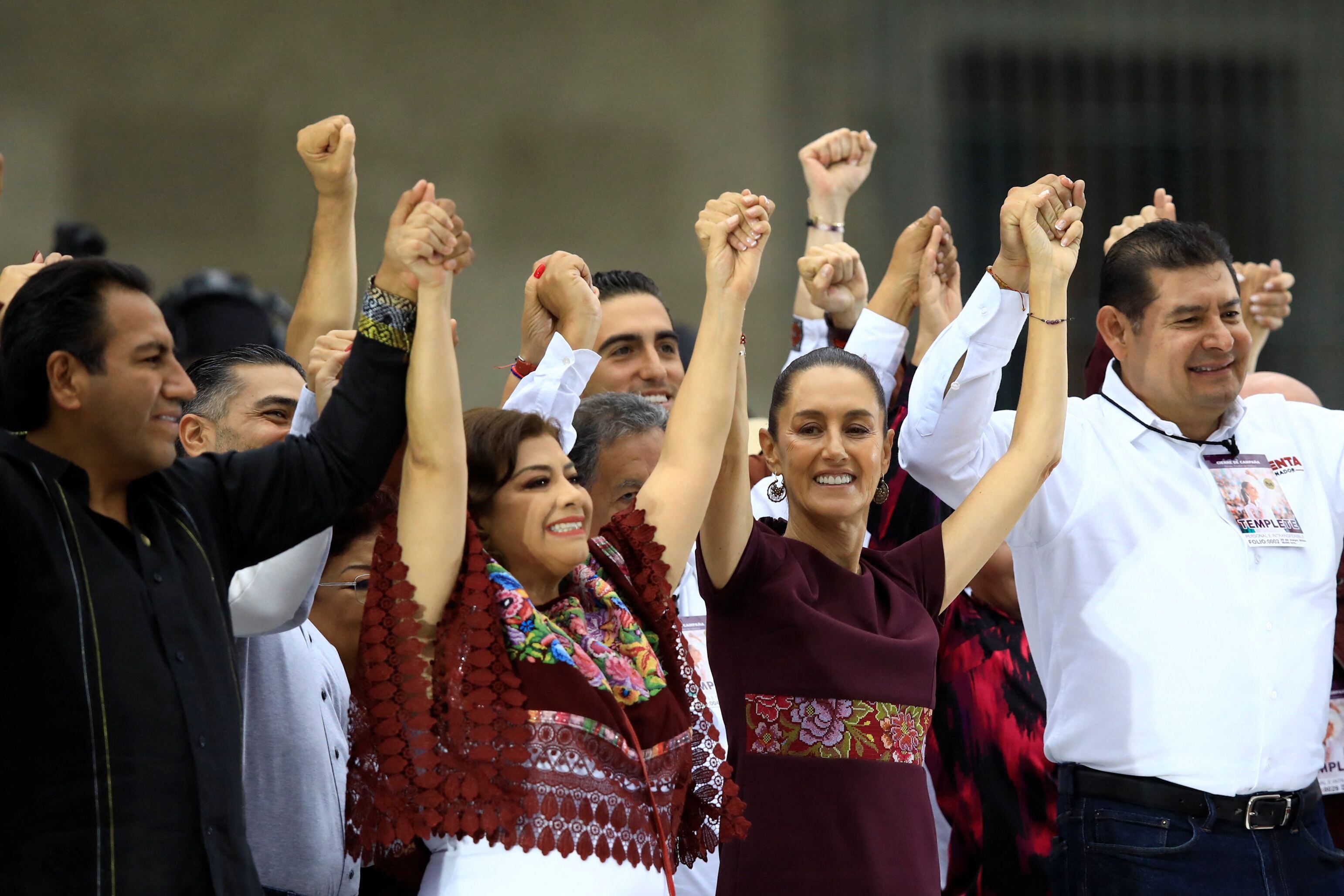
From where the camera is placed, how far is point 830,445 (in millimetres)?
2527

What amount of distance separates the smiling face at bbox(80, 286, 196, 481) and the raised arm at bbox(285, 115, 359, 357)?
1055 mm

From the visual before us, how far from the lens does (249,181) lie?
520 cm

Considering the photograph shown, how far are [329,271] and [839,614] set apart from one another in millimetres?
1172

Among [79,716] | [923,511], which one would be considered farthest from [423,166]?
[79,716]

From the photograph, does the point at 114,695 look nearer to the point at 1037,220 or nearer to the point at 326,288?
the point at 326,288

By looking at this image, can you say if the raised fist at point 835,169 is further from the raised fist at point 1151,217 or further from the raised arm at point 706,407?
the raised arm at point 706,407

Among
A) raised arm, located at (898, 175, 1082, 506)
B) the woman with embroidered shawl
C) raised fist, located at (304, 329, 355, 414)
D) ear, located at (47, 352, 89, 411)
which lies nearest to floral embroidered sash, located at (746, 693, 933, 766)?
the woman with embroidered shawl

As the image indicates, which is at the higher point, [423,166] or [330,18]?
[330,18]

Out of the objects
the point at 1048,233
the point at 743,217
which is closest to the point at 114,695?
the point at 743,217

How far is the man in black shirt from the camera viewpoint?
5.37 ft

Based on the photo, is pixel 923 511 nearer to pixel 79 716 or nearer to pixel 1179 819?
pixel 1179 819

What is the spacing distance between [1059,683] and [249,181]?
11.0 ft

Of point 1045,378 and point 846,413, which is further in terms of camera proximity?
point 1045,378

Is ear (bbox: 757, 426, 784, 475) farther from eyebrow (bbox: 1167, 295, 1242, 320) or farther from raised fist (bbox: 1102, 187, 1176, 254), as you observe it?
raised fist (bbox: 1102, 187, 1176, 254)
